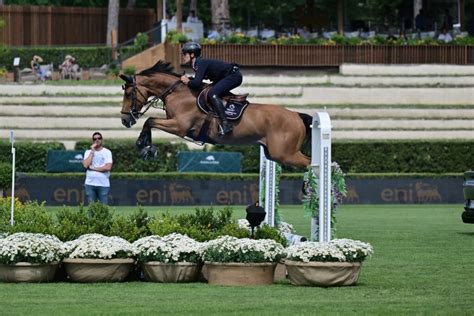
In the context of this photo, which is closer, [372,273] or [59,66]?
[372,273]

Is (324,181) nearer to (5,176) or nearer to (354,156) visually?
(5,176)

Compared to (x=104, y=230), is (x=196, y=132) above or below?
above

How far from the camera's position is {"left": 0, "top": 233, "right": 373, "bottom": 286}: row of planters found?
56.3 feet

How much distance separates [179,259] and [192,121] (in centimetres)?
370

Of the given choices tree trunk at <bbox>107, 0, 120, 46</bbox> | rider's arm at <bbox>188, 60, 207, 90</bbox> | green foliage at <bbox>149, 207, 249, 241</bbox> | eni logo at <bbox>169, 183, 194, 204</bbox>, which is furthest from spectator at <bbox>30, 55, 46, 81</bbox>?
green foliage at <bbox>149, 207, 249, 241</bbox>

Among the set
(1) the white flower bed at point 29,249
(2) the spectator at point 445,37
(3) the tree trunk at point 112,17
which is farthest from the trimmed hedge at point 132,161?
(1) the white flower bed at point 29,249

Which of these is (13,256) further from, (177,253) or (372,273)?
(372,273)

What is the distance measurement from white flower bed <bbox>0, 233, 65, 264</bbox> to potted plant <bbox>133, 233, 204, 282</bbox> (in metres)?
1.05

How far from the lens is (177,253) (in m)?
17.6

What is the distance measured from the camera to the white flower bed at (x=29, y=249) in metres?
17.4

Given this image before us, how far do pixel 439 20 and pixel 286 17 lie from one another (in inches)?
391

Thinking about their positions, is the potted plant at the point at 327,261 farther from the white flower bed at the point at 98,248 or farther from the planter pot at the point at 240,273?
the white flower bed at the point at 98,248

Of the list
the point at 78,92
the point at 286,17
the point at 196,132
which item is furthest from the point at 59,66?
the point at 196,132

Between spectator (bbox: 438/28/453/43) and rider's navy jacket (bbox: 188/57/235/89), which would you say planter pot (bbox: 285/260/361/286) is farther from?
spectator (bbox: 438/28/453/43)
